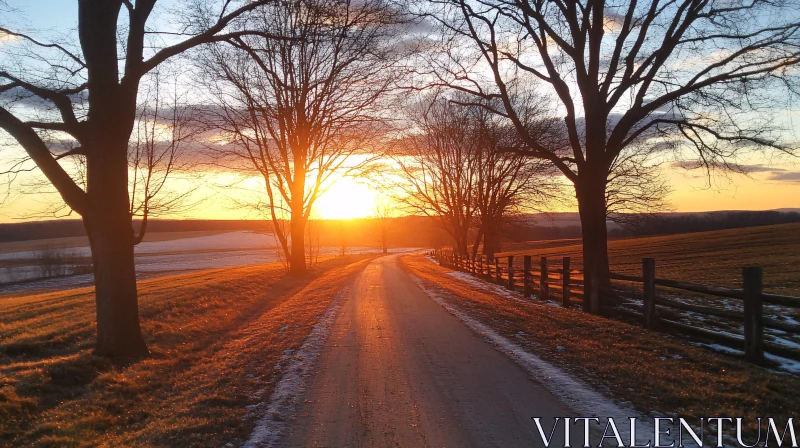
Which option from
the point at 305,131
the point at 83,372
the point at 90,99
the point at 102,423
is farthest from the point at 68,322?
the point at 305,131

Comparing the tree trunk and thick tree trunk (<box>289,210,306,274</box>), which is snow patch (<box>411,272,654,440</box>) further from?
thick tree trunk (<box>289,210,306,274</box>)

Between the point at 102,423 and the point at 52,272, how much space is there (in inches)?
2443

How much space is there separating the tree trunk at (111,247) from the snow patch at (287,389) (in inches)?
98.2

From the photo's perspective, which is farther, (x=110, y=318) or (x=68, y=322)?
(x=68, y=322)

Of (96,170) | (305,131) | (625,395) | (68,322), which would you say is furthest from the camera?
(305,131)

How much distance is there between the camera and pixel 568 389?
19.4 ft

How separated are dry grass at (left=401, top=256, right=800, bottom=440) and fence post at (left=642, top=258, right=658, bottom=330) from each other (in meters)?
0.35

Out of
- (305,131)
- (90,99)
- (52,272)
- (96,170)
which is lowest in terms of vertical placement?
(52,272)

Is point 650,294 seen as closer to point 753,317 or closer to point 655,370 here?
point 753,317

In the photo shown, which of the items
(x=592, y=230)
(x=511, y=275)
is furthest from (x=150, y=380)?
(x=511, y=275)

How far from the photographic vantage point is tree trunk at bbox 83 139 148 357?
25.2 feet

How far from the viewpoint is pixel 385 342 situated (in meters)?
8.80

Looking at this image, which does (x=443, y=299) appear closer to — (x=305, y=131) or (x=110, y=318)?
(x=110, y=318)

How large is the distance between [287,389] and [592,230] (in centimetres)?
917
